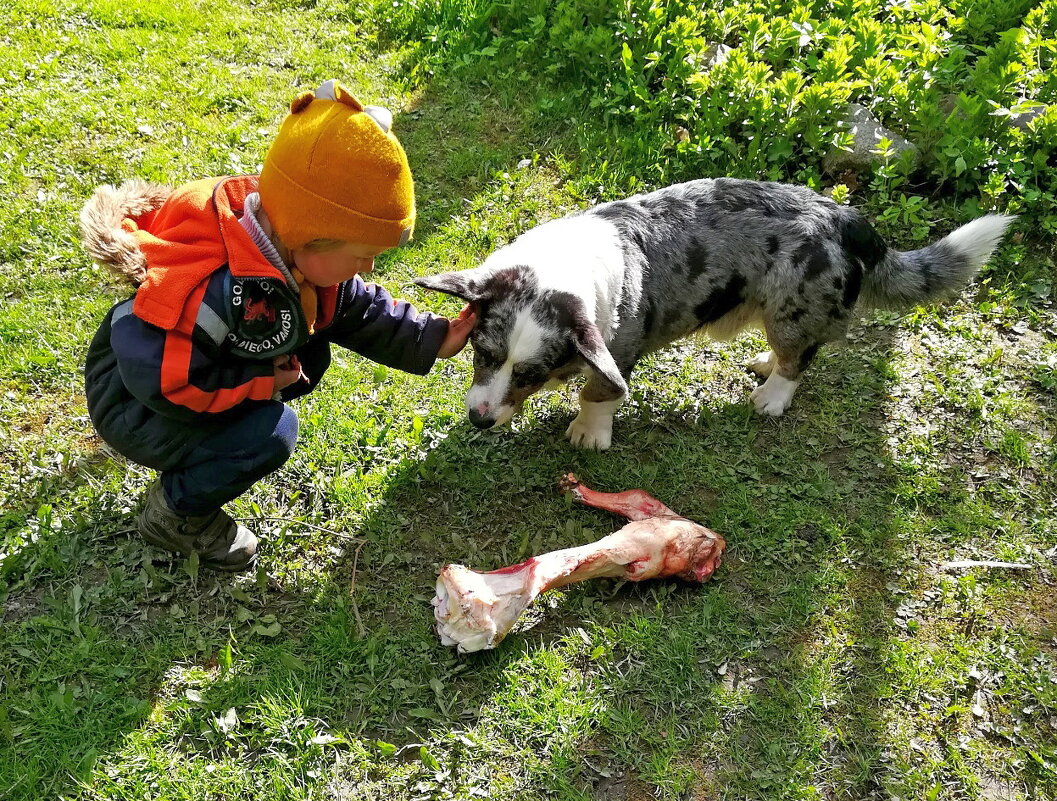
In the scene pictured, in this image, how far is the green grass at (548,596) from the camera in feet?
9.61

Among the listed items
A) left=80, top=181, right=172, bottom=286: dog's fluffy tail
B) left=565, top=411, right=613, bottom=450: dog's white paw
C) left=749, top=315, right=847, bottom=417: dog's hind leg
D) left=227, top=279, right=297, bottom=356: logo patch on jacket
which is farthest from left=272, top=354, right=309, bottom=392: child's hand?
left=749, top=315, right=847, bottom=417: dog's hind leg

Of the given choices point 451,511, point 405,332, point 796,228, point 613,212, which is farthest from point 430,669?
point 796,228

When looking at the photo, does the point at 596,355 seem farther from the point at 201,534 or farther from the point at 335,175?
the point at 201,534

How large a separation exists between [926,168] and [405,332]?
4.02 metres

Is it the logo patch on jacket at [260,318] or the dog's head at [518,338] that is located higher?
the logo patch on jacket at [260,318]

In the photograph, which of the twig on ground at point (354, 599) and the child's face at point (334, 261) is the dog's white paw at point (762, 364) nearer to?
the twig on ground at point (354, 599)

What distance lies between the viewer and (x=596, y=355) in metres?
3.22

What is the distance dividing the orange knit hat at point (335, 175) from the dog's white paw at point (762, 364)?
2.58 metres

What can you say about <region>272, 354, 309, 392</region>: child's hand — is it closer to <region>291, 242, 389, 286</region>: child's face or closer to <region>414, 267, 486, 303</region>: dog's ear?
<region>291, 242, 389, 286</region>: child's face

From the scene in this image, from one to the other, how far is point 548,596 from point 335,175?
190 centimetres

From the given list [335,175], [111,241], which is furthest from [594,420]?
[111,241]

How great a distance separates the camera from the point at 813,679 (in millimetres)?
3215

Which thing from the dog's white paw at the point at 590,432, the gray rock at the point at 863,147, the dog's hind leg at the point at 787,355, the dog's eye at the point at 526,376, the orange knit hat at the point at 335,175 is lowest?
the dog's white paw at the point at 590,432

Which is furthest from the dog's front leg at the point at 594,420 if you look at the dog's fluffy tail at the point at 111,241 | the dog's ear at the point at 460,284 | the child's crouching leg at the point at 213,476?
the dog's fluffy tail at the point at 111,241
